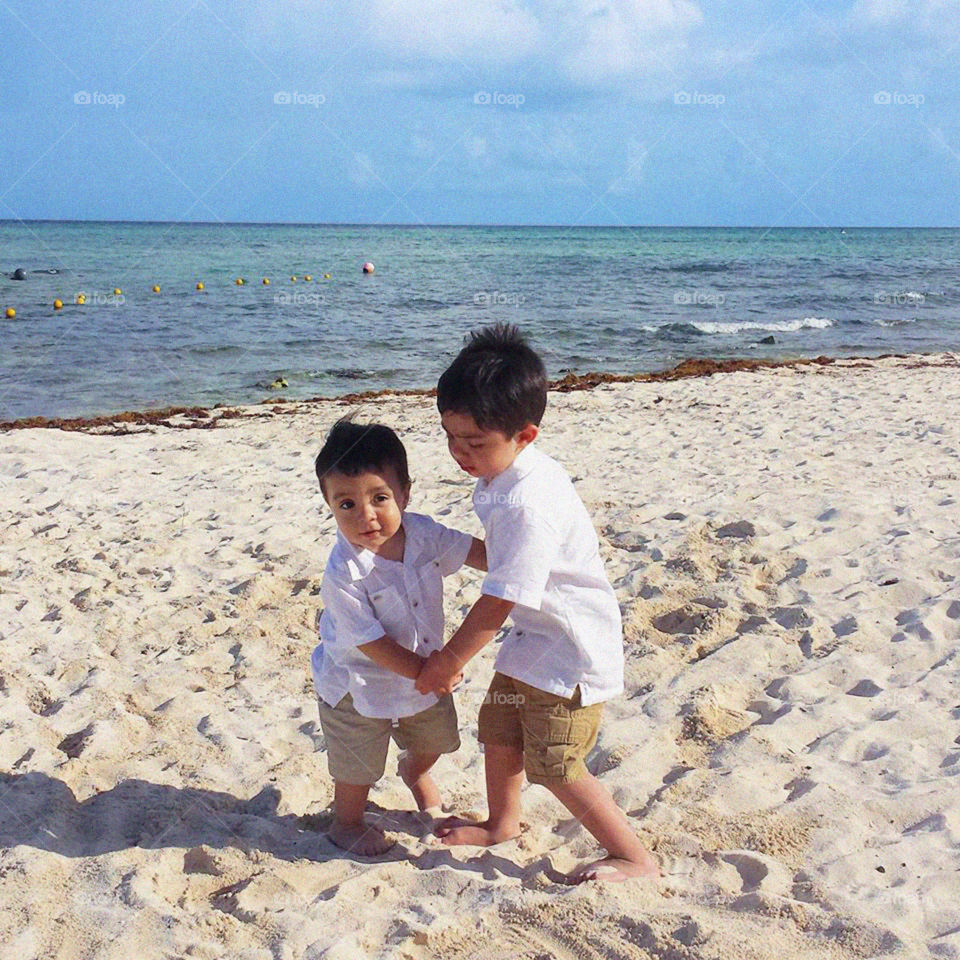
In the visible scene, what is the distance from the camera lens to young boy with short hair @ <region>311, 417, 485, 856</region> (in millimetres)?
2605

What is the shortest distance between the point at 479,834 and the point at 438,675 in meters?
0.60

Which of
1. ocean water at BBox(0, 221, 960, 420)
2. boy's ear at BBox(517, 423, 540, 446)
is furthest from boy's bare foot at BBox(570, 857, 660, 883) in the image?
ocean water at BBox(0, 221, 960, 420)

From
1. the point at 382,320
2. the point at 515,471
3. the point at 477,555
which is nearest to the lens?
the point at 515,471

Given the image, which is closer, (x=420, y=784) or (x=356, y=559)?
(x=356, y=559)

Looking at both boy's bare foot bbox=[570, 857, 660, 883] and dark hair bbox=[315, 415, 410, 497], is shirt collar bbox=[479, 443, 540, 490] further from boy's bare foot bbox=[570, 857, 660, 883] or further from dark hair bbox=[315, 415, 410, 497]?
boy's bare foot bbox=[570, 857, 660, 883]

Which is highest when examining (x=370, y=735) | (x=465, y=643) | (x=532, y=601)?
(x=532, y=601)

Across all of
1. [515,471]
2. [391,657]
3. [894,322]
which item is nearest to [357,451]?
[515,471]

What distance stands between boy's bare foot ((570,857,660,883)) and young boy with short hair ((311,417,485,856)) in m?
0.52

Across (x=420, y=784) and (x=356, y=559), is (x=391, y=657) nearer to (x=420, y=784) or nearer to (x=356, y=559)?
(x=356, y=559)

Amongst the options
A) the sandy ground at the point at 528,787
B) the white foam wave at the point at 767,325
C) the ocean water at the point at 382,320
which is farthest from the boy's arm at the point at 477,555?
the white foam wave at the point at 767,325

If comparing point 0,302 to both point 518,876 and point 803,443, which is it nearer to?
point 803,443

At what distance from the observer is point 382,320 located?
19.0 metres

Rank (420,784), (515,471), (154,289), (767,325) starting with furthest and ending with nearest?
(154,289), (767,325), (420,784), (515,471)

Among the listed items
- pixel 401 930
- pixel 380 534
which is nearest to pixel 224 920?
pixel 401 930
